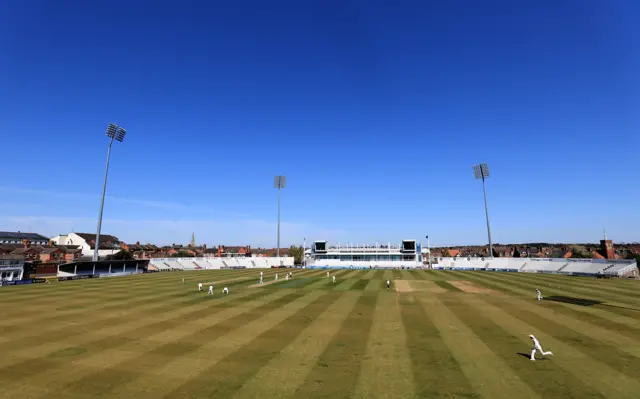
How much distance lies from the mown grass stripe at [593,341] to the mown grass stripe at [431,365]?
22.8 feet

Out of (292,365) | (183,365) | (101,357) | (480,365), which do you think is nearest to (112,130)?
(101,357)

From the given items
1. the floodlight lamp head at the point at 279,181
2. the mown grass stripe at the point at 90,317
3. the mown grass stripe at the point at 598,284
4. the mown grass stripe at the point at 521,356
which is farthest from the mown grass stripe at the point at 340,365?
the floodlight lamp head at the point at 279,181

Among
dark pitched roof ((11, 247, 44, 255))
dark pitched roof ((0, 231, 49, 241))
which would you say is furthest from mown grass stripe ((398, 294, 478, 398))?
dark pitched roof ((0, 231, 49, 241))

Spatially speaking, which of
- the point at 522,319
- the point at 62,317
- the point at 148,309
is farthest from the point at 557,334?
the point at 62,317

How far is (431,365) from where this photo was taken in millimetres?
14359

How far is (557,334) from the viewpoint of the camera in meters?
19.3

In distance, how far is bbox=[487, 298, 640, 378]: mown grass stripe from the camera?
1445cm

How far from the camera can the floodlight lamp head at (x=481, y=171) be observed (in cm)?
9838

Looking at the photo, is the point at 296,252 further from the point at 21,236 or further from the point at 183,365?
the point at 183,365

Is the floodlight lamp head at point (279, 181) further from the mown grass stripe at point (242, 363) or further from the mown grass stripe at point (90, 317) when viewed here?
the mown grass stripe at point (242, 363)

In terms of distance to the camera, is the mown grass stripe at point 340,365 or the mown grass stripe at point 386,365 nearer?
the mown grass stripe at point 386,365

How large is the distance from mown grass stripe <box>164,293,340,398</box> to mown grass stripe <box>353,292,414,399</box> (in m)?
4.67

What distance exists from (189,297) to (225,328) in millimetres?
15797

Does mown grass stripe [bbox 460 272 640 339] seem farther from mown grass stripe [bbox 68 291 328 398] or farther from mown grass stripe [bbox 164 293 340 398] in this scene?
mown grass stripe [bbox 68 291 328 398]
